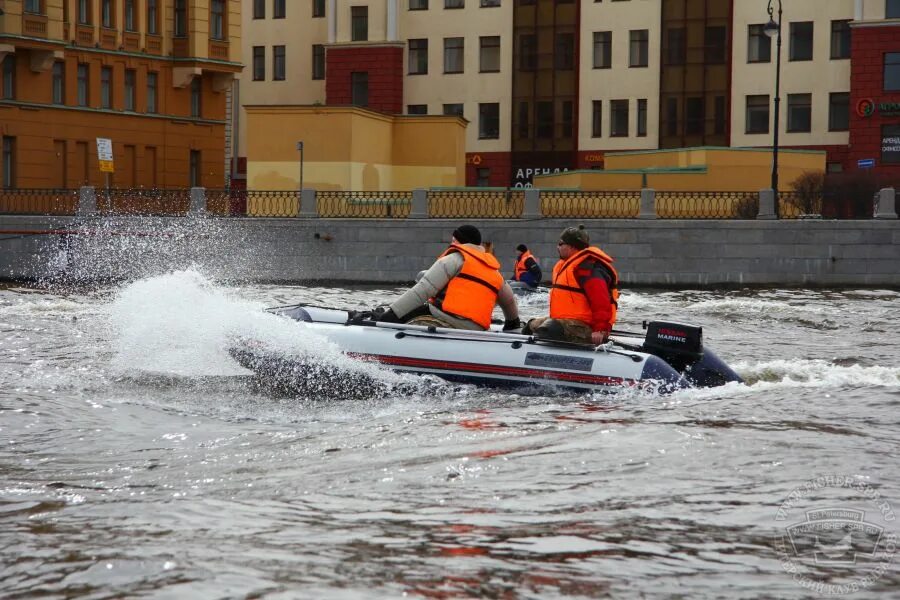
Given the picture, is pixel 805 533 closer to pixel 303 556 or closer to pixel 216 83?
pixel 303 556

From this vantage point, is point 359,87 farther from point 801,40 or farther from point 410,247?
point 410,247

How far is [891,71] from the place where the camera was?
49.0 m

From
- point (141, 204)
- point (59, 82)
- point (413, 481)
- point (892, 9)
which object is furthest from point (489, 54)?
point (413, 481)

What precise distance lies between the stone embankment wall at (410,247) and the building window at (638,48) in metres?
20.6

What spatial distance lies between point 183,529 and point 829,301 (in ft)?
75.6

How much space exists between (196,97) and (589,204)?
1797 cm

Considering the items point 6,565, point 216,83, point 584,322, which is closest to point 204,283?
point 584,322

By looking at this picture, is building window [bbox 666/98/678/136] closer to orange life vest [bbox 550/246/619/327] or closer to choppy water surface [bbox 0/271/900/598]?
choppy water surface [bbox 0/271/900/598]

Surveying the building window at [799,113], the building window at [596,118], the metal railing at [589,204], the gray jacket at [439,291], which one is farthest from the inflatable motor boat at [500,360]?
the building window at [596,118]

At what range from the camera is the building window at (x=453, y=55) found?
55.8 m

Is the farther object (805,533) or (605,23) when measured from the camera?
(605,23)

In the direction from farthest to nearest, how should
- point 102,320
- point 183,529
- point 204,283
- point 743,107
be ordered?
point 743,107, point 102,320, point 204,283, point 183,529

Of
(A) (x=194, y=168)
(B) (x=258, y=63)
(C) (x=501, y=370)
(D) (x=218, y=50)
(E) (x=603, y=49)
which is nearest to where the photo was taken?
(C) (x=501, y=370)

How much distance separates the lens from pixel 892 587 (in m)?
6.58
